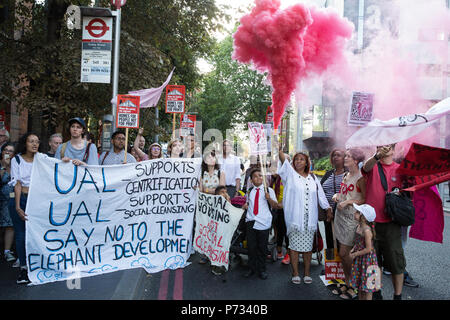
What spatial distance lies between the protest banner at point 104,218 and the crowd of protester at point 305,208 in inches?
10.5

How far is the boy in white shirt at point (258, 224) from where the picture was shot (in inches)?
210

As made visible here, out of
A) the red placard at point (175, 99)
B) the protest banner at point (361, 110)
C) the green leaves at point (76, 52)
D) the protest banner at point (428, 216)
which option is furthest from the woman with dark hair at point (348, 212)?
the red placard at point (175, 99)

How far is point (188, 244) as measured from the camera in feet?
16.5

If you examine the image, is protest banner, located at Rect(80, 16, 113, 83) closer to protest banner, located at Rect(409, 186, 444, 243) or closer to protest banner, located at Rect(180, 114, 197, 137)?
protest banner, located at Rect(409, 186, 444, 243)

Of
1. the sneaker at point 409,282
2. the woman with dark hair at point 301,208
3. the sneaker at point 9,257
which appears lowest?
the sneaker at point 409,282

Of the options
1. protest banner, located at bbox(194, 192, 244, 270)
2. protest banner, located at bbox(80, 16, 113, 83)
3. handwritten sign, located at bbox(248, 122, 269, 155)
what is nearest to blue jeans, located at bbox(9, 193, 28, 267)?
protest banner, located at bbox(194, 192, 244, 270)

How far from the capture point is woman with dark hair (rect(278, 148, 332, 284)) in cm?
506

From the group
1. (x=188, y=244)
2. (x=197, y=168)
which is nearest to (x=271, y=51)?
(x=197, y=168)

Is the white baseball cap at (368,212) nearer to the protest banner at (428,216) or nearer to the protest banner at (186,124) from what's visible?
the protest banner at (428,216)

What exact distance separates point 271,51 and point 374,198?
11.7ft

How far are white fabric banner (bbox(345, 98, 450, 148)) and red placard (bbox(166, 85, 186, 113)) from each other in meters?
7.73

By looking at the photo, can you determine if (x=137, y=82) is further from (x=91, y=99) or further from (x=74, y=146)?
(x=74, y=146)

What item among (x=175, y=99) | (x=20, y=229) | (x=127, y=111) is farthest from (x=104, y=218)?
(x=175, y=99)
